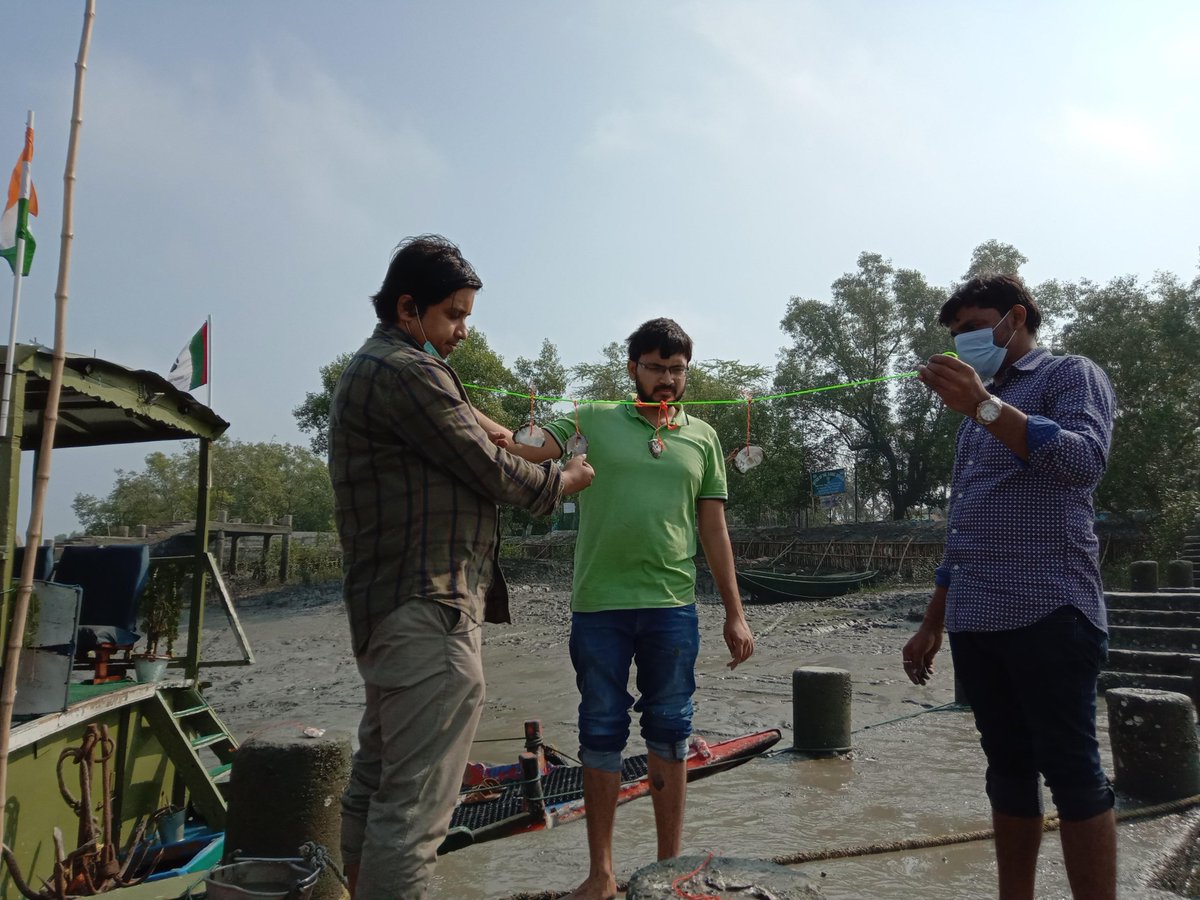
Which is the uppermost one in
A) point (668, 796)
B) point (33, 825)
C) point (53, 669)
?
point (53, 669)

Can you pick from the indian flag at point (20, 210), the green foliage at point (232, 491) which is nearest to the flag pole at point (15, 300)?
the indian flag at point (20, 210)

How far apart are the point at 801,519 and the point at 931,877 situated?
42957 mm

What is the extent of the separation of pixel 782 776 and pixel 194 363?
610cm

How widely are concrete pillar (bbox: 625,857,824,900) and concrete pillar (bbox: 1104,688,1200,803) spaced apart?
348 cm

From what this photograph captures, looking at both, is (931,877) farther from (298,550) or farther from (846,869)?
(298,550)

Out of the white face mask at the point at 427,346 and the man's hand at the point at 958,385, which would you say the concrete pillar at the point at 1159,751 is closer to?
the man's hand at the point at 958,385

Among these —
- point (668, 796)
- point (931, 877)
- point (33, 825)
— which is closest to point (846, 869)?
point (931, 877)

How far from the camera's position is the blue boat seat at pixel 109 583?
5.55 meters

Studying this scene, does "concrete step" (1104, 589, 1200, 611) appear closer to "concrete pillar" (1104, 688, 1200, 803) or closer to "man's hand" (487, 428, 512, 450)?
"concrete pillar" (1104, 688, 1200, 803)

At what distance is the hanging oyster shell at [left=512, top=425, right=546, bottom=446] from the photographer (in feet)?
11.3

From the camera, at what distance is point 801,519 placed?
45.5m

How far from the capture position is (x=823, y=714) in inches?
241

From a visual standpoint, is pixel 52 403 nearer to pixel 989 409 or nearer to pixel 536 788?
pixel 989 409

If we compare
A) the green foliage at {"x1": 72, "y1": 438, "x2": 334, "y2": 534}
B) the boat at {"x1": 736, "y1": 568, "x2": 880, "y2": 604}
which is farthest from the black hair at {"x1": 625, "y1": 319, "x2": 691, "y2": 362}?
the green foliage at {"x1": 72, "y1": 438, "x2": 334, "y2": 534}
